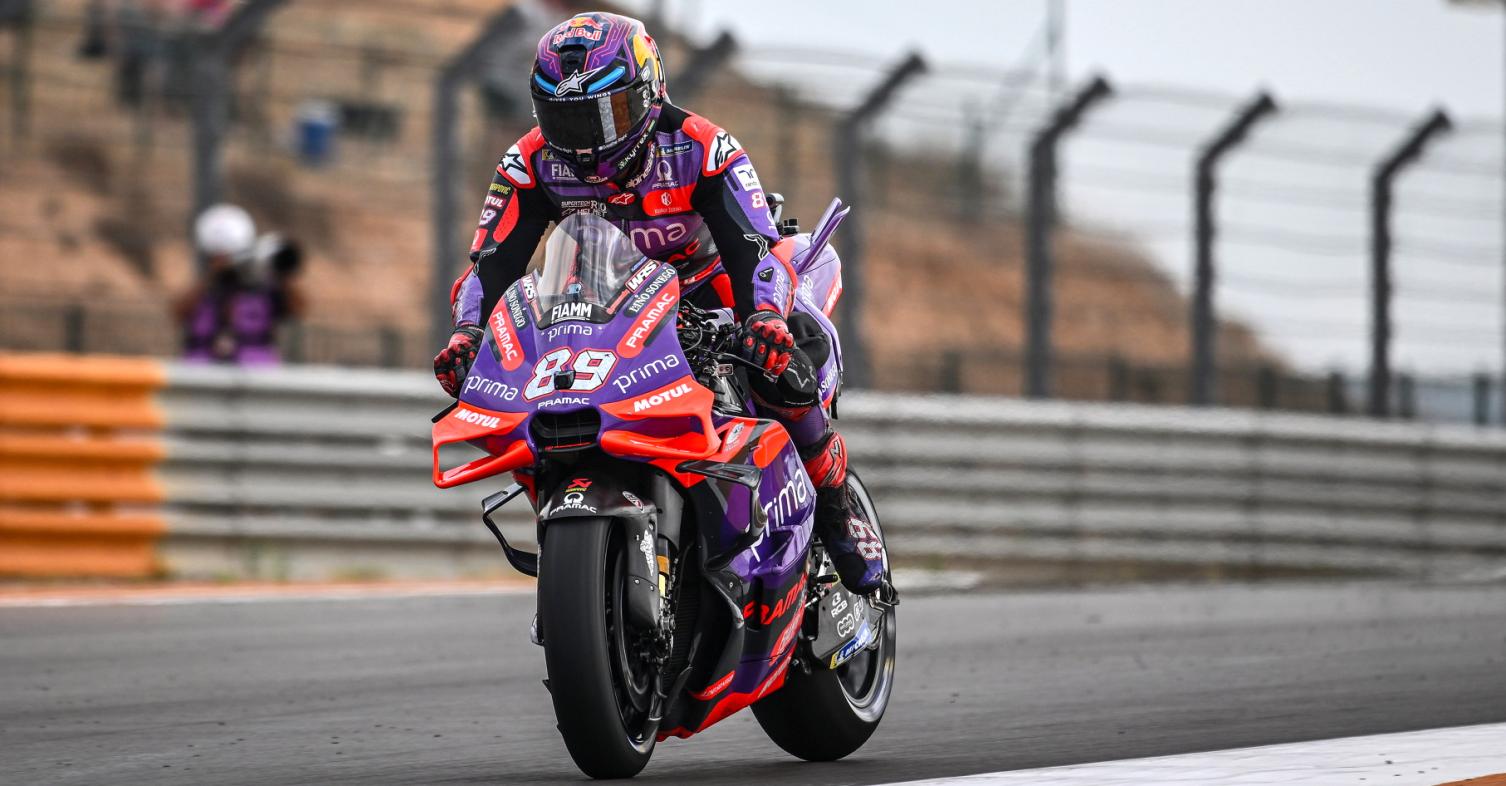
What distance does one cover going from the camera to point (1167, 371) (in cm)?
1439

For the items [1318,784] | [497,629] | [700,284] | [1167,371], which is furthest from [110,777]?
[1167,371]

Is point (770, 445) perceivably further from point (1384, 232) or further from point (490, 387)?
point (1384, 232)

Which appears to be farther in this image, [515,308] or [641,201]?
[641,201]

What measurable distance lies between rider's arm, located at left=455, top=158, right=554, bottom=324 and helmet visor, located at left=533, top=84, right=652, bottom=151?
34 cm

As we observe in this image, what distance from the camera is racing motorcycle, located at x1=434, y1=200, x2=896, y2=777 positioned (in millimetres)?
4793

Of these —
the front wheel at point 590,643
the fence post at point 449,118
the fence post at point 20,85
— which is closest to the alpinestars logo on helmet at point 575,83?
the front wheel at point 590,643

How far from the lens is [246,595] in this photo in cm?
1052

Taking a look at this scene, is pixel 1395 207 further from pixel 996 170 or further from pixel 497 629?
pixel 497 629

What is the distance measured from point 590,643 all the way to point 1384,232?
1017 centimetres

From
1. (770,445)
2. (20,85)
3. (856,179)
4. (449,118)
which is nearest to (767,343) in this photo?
(770,445)

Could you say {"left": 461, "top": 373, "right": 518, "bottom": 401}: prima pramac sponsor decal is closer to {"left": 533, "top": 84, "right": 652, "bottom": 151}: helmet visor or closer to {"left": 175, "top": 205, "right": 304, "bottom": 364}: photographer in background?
{"left": 533, "top": 84, "right": 652, "bottom": 151}: helmet visor

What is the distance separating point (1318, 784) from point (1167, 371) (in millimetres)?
9653

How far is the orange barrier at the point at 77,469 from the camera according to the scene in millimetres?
10812

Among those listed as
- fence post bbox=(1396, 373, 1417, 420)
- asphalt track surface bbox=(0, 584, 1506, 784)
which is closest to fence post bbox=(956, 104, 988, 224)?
fence post bbox=(1396, 373, 1417, 420)
